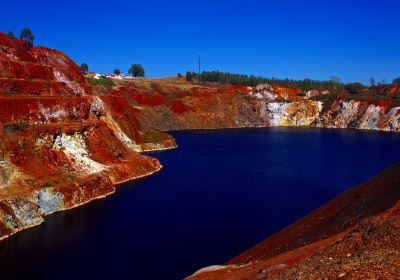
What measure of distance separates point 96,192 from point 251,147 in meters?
51.3

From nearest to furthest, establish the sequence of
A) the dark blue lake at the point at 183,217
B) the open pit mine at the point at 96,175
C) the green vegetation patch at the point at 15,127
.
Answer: the open pit mine at the point at 96,175
the dark blue lake at the point at 183,217
the green vegetation patch at the point at 15,127

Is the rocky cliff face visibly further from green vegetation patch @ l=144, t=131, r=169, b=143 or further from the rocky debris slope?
the rocky debris slope

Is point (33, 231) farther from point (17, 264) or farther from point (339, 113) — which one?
point (339, 113)

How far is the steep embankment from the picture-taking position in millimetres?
48400

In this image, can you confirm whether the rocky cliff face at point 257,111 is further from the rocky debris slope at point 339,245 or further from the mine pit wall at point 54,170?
the rocky debris slope at point 339,245

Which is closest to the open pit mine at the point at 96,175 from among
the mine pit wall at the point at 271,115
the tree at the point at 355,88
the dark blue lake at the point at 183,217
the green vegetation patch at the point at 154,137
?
the green vegetation patch at the point at 154,137

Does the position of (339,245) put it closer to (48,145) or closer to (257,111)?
(48,145)

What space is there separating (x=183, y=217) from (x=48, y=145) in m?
22.0

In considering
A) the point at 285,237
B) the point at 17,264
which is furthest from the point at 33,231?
the point at 285,237

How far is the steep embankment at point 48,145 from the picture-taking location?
48.4 m

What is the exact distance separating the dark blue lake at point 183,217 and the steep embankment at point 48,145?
7.90 feet

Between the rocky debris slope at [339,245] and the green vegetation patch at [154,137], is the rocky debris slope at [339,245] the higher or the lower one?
the lower one

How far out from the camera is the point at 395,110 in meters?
145

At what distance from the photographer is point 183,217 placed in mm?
46250
